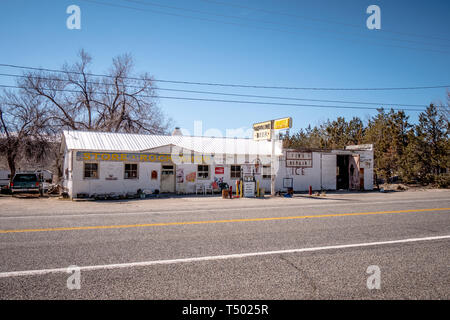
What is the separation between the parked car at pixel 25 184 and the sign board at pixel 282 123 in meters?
17.6

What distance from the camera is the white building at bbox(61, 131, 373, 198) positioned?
19750mm

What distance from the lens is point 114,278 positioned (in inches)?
165

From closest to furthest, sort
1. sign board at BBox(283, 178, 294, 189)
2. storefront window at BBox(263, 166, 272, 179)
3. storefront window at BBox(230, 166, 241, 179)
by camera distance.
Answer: storefront window at BBox(230, 166, 241, 179)
storefront window at BBox(263, 166, 272, 179)
sign board at BBox(283, 178, 294, 189)

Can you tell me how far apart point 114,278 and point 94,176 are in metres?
17.1

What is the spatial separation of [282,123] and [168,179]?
9254 mm

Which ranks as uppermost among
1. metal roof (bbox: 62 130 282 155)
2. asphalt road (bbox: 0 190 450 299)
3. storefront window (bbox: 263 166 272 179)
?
metal roof (bbox: 62 130 282 155)

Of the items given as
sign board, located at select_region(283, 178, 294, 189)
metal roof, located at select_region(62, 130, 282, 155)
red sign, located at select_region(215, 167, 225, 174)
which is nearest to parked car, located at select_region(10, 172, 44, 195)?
metal roof, located at select_region(62, 130, 282, 155)

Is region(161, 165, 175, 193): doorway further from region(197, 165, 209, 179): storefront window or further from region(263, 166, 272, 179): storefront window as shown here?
region(263, 166, 272, 179): storefront window

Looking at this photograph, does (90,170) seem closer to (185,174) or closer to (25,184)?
(25,184)

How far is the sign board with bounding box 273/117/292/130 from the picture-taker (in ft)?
65.2

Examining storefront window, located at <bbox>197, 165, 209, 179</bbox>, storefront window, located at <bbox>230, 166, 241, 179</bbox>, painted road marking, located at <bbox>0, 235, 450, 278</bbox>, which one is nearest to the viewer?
painted road marking, located at <bbox>0, 235, 450, 278</bbox>

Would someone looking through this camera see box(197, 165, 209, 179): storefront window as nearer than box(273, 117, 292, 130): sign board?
No

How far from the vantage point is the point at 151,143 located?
23.2 meters

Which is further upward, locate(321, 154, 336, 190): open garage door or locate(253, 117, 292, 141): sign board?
locate(253, 117, 292, 141): sign board
